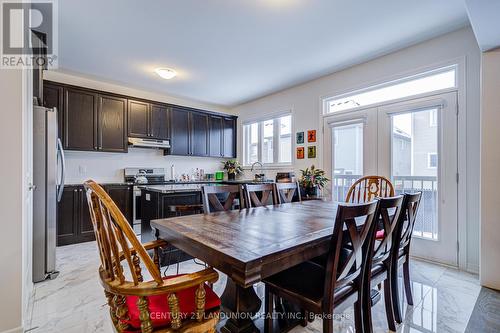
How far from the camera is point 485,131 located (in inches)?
90.9

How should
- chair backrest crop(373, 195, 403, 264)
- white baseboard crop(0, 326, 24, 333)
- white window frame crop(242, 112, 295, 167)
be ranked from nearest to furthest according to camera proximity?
chair backrest crop(373, 195, 403, 264)
white baseboard crop(0, 326, 24, 333)
white window frame crop(242, 112, 295, 167)

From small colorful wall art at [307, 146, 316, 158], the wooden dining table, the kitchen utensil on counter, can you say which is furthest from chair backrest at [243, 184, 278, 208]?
the kitchen utensil on counter

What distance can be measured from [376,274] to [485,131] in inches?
75.3

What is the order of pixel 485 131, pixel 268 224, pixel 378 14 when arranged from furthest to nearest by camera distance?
pixel 378 14 → pixel 485 131 → pixel 268 224

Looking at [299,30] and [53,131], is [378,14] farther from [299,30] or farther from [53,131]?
[53,131]

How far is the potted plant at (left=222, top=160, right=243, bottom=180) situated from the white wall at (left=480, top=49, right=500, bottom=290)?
4323 millimetres

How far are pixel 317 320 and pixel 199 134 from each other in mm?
4265

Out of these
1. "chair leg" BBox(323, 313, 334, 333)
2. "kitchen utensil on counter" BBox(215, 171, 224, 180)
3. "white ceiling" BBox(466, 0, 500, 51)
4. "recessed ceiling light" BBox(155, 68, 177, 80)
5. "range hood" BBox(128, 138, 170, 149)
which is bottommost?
"chair leg" BBox(323, 313, 334, 333)

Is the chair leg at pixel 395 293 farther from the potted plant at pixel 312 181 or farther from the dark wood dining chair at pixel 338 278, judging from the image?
the potted plant at pixel 312 181

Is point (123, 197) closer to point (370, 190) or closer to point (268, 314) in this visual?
point (268, 314)

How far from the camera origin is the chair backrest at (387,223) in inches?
53.2

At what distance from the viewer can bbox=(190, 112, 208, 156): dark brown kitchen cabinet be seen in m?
5.19

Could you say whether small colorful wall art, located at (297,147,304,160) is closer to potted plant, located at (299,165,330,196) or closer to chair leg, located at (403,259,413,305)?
potted plant, located at (299,165,330,196)

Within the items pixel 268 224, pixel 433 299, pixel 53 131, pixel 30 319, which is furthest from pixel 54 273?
pixel 433 299
